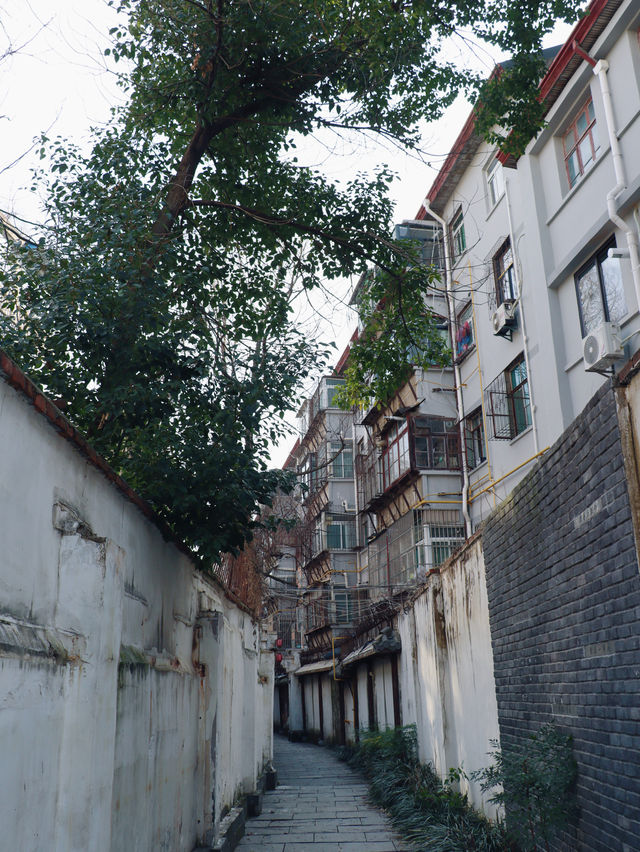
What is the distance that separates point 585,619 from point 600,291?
836 cm

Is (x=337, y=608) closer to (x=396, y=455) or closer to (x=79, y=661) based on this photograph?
(x=396, y=455)

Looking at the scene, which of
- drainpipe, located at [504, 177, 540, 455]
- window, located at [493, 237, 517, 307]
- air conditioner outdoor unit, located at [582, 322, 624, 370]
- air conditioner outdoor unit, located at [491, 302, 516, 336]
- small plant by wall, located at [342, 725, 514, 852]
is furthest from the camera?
window, located at [493, 237, 517, 307]

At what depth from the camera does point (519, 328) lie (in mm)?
15859

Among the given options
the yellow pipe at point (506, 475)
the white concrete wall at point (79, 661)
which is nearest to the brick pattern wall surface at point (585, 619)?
the white concrete wall at point (79, 661)

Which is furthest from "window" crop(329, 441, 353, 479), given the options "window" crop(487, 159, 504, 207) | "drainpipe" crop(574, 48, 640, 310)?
"drainpipe" crop(574, 48, 640, 310)

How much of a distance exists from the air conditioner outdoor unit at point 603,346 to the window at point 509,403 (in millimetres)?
4922

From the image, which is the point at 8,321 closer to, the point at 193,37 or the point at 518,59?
the point at 193,37

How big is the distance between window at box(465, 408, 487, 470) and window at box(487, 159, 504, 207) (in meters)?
4.99

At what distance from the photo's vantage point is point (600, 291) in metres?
12.5

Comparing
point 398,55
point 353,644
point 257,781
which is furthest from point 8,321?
point 353,644

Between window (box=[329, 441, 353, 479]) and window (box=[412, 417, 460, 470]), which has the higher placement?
window (box=[329, 441, 353, 479])

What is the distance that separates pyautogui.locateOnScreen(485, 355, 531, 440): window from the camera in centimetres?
1594

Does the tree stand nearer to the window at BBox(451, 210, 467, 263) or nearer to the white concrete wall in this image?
the white concrete wall

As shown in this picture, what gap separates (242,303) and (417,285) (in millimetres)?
2302
